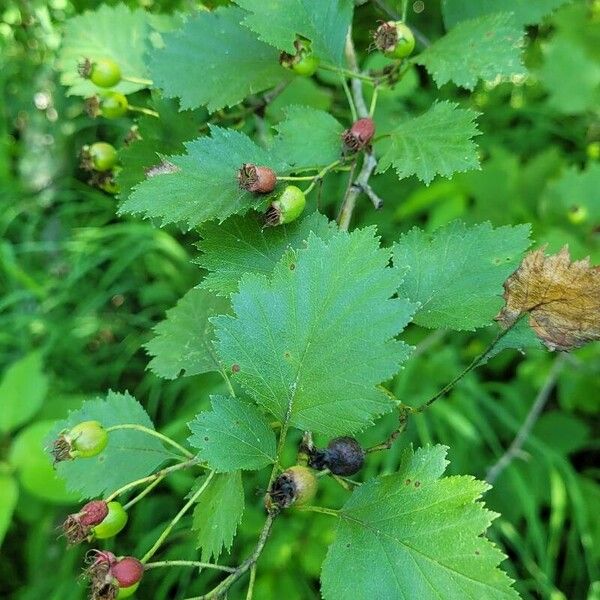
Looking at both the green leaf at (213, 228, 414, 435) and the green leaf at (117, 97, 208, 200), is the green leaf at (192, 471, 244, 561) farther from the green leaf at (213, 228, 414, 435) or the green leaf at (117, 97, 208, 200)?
the green leaf at (117, 97, 208, 200)

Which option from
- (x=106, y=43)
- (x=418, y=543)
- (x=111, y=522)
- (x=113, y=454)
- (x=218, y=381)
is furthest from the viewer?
(x=218, y=381)

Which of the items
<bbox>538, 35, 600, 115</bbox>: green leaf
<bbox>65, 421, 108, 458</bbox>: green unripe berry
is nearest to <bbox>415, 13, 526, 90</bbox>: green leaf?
<bbox>65, 421, 108, 458</bbox>: green unripe berry

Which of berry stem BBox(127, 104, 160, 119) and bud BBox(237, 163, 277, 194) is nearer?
bud BBox(237, 163, 277, 194)

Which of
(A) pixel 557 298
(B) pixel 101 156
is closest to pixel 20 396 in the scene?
(B) pixel 101 156

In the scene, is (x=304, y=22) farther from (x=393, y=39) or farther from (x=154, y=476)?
(x=154, y=476)

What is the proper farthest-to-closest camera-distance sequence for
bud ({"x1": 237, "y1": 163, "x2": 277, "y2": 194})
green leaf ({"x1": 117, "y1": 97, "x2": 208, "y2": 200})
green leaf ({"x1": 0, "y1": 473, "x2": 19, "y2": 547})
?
green leaf ({"x1": 0, "y1": 473, "x2": 19, "y2": 547}), green leaf ({"x1": 117, "y1": 97, "x2": 208, "y2": 200}), bud ({"x1": 237, "y1": 163, "x2": 277, "y2": 194})
